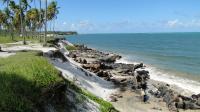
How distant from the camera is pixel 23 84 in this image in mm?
19359

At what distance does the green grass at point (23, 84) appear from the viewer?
55.3 ft

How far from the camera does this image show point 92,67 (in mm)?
51562

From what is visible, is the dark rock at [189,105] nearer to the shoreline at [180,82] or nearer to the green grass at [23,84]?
the shoreline at [180,82]

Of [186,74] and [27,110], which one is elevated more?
[27,110]

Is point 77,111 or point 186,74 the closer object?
point 77,111

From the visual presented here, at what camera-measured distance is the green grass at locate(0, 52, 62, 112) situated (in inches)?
664

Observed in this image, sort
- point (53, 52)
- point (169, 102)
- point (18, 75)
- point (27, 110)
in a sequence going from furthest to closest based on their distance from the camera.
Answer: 1. point (53, 52)
2. point (169, 102)
3. point (18, 75)
4. point (27, 110)

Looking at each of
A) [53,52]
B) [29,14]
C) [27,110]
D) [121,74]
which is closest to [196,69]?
[121,74]

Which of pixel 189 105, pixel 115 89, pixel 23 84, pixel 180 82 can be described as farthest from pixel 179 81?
pixel 23 84

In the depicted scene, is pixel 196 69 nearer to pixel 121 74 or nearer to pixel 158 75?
pixel 158 75

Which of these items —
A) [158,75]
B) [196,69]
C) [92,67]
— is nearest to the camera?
[92,67]

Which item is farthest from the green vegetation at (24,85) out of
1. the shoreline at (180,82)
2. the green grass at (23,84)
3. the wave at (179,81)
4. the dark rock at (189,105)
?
the wave at (179,81)

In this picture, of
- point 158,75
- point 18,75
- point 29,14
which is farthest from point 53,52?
point 29,14

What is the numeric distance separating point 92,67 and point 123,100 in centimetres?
1656
